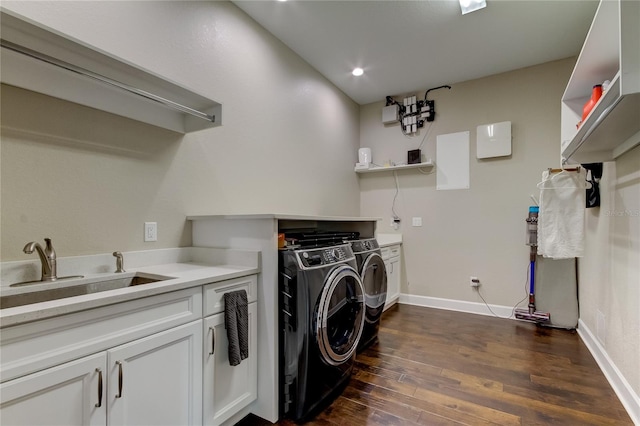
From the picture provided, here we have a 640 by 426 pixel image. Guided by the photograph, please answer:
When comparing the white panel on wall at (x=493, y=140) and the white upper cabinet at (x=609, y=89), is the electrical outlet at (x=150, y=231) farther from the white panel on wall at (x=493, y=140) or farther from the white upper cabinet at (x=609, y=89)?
the white panel on wall at (x=493, y=140)

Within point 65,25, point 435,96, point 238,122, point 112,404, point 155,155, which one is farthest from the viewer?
point 435,96

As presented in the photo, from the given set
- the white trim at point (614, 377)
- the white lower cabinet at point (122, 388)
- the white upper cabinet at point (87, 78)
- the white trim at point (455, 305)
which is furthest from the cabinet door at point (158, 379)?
the white trim at point (455, 305)

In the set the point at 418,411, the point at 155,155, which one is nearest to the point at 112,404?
the point at 155,155

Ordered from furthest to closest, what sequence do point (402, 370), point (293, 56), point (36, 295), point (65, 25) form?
point (293, 56)
point (402, 370)
point (65, 25)
point (36, 295)

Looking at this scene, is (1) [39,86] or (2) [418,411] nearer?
(1) [39,86]

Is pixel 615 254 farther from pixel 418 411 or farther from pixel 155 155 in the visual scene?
pixel 155 155

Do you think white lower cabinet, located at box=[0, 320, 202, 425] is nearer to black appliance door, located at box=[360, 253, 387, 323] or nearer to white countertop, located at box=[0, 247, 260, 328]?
white countertop, located at box=[0, 247, 260, 328]

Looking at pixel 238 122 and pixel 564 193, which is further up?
pixel 238 122

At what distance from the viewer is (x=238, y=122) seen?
7.82ft

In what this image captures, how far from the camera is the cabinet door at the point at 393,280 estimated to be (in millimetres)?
3439

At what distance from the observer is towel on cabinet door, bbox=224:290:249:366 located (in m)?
1.42

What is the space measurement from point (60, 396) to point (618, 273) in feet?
9.65

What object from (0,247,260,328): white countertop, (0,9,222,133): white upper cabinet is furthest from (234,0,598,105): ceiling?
(0,247,260,328): white countertop

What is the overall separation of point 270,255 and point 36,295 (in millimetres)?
1017
